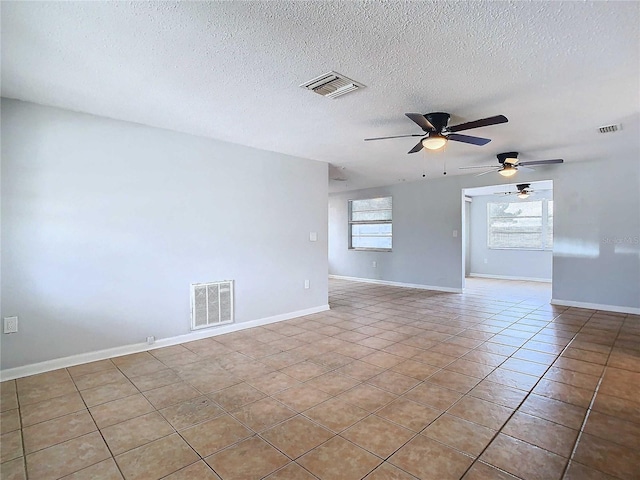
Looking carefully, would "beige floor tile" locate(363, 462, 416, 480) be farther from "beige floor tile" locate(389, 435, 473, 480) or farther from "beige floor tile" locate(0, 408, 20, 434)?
"beige floor tile" locate(0, 408, 20, 434)

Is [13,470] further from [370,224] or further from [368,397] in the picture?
[370,224]

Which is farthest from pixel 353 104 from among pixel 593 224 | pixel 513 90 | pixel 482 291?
pixel 482 291

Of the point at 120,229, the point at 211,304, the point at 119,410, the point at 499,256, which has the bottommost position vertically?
the point at 119,410

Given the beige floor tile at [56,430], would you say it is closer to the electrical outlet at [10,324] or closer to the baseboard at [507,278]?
the electrical outlet at [10,324]

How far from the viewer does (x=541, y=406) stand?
236 centimetres

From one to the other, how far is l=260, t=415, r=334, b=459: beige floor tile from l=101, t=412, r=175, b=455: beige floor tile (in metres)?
0.65

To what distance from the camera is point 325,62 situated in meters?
2.33

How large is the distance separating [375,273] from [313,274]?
3.45m

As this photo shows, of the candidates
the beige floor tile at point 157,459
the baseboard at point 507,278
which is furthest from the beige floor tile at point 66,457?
the baseboard at point 507,278

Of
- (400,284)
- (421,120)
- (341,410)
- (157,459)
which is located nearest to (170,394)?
(157,459)

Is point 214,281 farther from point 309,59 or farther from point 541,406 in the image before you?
point 541,406

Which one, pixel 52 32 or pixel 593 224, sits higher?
pixel 52 32

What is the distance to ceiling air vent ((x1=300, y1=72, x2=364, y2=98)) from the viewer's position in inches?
100

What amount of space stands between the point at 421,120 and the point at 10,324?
3971 mm
